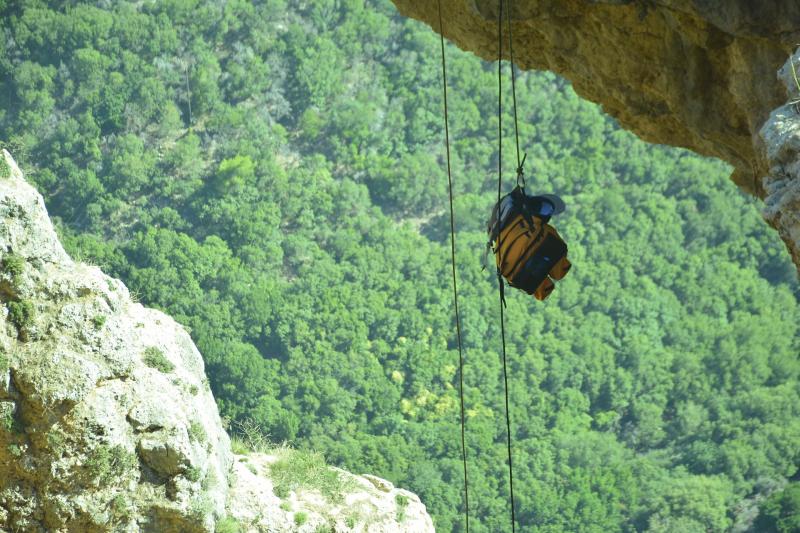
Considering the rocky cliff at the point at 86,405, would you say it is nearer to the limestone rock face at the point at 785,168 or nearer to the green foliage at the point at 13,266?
the green foliage at the point at 13,266

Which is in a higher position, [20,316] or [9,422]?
[20,316]

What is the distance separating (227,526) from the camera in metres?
15.6

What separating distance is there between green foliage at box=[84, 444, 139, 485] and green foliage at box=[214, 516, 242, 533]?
2.04m

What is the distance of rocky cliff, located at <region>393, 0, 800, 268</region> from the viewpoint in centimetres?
752

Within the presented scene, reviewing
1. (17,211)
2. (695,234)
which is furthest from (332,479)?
(695,234)

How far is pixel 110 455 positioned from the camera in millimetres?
13664

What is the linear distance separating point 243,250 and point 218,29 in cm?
2215

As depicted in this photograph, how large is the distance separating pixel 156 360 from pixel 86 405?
5.05ft

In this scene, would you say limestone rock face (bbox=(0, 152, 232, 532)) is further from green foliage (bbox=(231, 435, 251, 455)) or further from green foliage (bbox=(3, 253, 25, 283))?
green foliage (bbox=(231, 435, 251, 455))

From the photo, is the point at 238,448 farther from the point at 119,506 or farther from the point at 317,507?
the point at 119,506

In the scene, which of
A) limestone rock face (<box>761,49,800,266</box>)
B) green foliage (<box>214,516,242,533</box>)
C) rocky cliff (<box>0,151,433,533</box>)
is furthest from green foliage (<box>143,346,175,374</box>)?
limestone rock face (<box>761,49,800,266</box>)

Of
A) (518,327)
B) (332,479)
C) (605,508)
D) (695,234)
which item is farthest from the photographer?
(695,234)

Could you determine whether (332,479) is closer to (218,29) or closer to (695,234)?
(695,234)

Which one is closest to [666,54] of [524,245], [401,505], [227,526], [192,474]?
[524,245]
